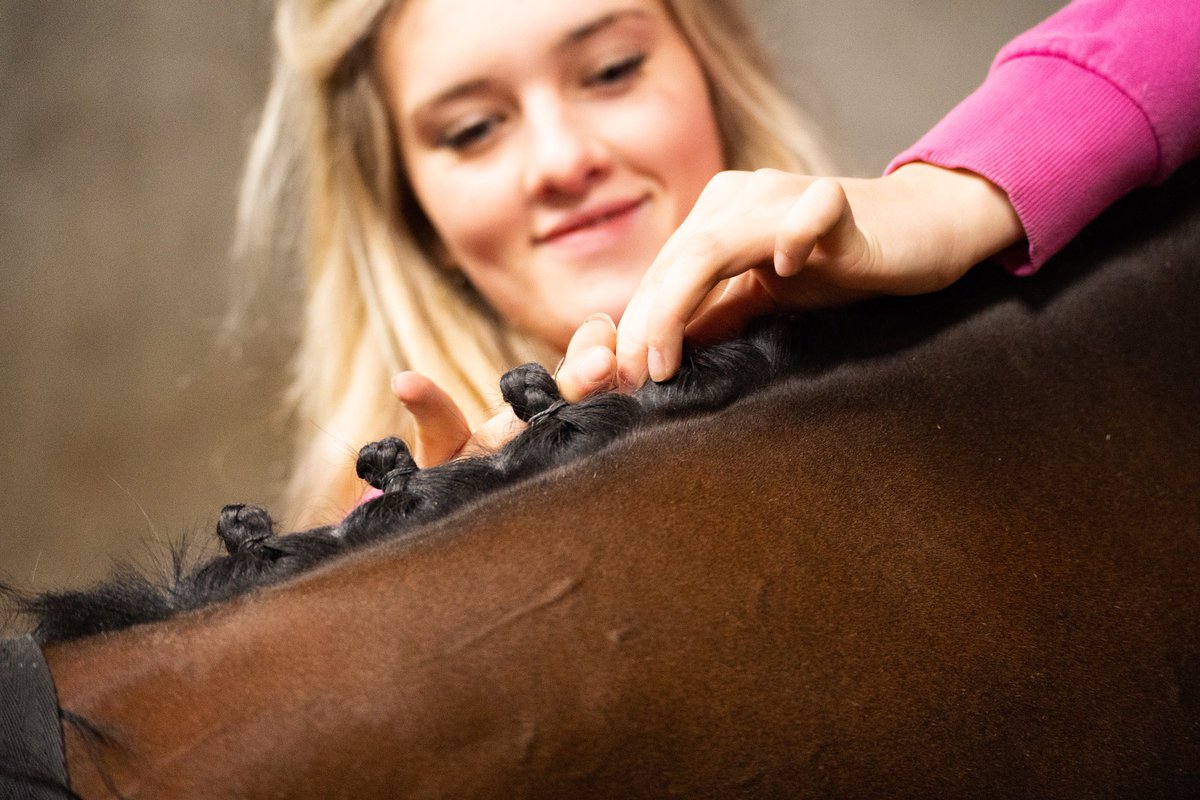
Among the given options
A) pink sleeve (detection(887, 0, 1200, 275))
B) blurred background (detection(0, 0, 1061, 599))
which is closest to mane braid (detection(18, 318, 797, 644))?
pink sleeve (detection(887, 0, 1200, 275))

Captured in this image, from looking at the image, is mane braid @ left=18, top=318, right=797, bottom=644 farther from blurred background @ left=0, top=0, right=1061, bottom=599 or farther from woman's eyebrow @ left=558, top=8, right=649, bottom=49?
blurred background @ left=0, top=0, right=1061, bottom=599

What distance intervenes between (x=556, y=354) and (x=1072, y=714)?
0.64 meters

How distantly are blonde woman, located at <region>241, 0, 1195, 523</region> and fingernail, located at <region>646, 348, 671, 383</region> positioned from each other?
3 centimetres

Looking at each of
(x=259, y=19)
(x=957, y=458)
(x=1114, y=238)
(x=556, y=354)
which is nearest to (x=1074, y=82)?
(x=1114, y=238)

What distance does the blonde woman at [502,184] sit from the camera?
1.27 feet

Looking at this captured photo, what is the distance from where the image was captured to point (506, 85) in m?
0.75

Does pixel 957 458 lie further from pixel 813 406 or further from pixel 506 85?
pixel 506 85

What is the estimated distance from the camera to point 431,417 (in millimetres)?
421

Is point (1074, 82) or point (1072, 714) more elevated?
point (1074, 82)

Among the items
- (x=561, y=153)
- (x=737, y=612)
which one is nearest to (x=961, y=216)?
(x=737, y=612)

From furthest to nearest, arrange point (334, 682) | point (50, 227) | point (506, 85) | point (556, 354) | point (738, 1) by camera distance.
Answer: point (50, 227), point (738, 1), point (556, 354), point (506, 85), point (334, 682)

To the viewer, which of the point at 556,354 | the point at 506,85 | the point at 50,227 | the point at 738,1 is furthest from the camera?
the point at 50,227

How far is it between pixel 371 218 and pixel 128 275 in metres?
0.53

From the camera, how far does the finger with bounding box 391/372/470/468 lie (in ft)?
1.33
